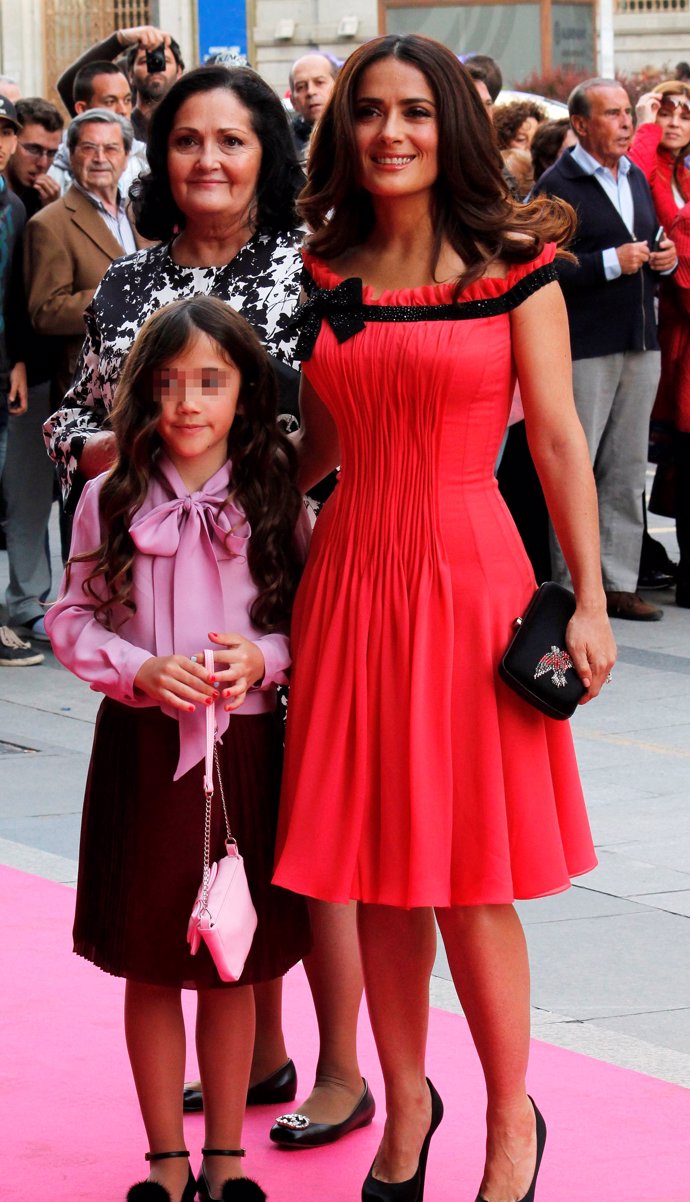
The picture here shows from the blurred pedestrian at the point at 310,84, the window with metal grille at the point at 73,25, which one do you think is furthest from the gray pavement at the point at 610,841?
the window with metal grille at the point at 73,25

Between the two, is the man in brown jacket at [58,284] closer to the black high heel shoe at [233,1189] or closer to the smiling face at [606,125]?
the smiling face at [606,125]

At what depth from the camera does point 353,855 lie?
3.05 metres

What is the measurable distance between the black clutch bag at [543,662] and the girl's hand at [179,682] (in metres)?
0.49

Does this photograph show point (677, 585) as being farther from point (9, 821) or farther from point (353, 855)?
point (353, 855)

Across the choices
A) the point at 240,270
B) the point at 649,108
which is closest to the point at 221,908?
the point at 240,270

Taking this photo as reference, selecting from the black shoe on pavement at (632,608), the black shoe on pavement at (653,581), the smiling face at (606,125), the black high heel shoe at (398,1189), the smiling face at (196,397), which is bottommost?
the black shoe on pavement at (653,581)

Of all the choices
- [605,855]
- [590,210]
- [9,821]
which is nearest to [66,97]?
[590,210]

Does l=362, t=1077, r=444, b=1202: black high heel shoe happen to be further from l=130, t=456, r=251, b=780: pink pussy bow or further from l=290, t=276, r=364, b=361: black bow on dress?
l=290, t=276, r=364, b=361: black bow on dress

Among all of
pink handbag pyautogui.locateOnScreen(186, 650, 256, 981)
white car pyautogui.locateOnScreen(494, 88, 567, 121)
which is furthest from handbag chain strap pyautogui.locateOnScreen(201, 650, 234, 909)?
white car pyautogui.locateOnScreen(494, 88, 567, 121)

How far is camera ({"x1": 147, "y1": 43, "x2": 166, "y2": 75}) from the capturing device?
33.0 feet

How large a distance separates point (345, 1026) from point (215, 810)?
67cm

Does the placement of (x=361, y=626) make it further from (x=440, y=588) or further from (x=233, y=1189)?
(x=233, y=1189)

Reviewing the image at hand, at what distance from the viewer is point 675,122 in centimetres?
905

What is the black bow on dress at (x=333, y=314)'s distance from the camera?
311 centimetres
